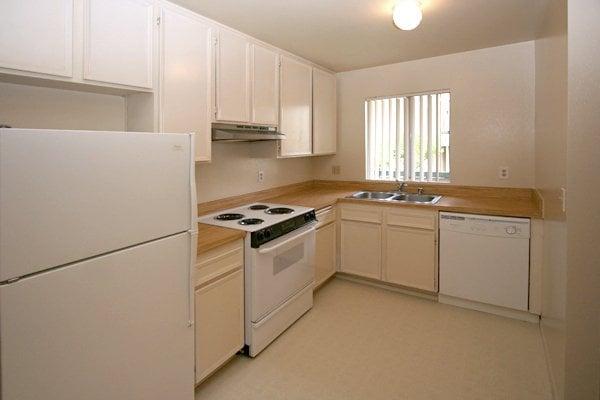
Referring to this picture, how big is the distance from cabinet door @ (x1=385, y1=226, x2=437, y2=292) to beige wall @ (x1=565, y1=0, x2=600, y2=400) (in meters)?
1.47

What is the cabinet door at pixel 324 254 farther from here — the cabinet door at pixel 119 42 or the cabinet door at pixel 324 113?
the cabinet door at pixel 119 42

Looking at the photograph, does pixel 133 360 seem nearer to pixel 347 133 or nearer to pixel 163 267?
pixel 163 267

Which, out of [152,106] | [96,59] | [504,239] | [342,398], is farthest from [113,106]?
[504,239]

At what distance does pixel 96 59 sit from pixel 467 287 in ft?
10.2

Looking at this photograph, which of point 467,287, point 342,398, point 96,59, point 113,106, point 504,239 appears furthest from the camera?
point 467,287

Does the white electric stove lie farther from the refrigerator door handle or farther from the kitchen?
the refrigerator door handle

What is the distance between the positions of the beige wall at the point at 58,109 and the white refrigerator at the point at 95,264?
0.80 meters

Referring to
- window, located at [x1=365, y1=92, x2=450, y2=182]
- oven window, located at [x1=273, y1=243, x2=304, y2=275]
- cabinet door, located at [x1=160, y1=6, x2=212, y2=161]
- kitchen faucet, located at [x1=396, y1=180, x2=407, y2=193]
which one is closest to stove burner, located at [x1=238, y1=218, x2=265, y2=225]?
oven window, located at [x1=273, y1=243, x2=304, y2=275]

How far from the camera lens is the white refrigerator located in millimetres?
1108

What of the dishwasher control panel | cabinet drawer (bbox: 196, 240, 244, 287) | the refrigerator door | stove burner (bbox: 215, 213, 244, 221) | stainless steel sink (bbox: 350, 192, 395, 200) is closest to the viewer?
the refrigerator door

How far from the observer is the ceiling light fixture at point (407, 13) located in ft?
7.16

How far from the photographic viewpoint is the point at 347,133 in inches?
166

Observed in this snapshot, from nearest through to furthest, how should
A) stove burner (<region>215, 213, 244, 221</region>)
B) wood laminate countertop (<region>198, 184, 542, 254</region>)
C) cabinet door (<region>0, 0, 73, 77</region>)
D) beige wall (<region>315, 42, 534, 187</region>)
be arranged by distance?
cabinet door (<region>0, 0, 73, 77</region>) < wood laminate countertop (<region>198, 184, 542, 254</region>) < stove burner (<region>215, 213, 244, 221</region>) < beige wall (<region>315, 42, 534, 187</region>)

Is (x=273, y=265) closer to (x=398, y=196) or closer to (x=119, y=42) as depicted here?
(x=119, y=42)
